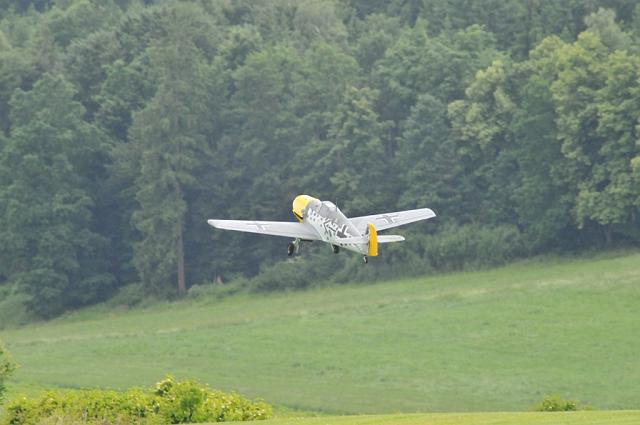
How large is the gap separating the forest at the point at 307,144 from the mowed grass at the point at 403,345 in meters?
7.00

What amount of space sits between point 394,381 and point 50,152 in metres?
61.0

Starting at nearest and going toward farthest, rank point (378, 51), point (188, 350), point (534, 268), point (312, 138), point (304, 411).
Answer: point (304, 411)
point (188, 350)
point (534, 268)
point (312, 138)
point (378, 51)

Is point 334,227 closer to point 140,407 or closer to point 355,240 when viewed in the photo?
point 355,240

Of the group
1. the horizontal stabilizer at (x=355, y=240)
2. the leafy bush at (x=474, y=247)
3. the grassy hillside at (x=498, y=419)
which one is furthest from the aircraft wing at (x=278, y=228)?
the leafy bush at (x=474, y=247)

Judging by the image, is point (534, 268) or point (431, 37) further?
point (431, 37)

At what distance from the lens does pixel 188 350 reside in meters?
110

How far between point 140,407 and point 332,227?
9.12 m

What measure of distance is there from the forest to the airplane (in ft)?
217

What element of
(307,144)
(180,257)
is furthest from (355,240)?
(307,144)

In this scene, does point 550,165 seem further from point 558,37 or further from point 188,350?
point 188,350

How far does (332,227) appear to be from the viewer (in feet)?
199

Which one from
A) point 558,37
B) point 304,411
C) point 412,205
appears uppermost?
point 558,37

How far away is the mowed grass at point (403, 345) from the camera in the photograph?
94.1 meters

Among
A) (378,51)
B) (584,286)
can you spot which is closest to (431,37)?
(378,51)
